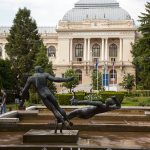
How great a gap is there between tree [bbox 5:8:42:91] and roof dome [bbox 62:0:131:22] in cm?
1927

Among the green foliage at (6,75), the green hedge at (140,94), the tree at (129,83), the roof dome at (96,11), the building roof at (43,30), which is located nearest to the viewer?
the green foliage at (6,75)

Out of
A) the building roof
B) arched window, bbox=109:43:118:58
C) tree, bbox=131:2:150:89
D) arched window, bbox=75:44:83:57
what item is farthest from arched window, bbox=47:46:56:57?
tree, bbox=131:2:150:89

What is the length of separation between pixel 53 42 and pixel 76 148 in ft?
231

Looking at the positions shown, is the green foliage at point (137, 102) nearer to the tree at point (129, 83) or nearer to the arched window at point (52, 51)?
the tree at point (129, 83)

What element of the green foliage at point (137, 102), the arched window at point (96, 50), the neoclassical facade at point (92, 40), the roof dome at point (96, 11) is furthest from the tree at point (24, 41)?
the arched window at point (96, 50)

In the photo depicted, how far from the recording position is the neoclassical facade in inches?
3012

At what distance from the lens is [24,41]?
59.9m

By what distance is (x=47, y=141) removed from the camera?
12.4m

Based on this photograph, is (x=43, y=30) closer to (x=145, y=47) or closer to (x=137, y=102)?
(x=145, y=47)

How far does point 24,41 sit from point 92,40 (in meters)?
21.8

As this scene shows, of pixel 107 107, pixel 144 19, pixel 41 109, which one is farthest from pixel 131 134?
pixel 144 19

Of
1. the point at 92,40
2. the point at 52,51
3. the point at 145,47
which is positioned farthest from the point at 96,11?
the point at 145,47

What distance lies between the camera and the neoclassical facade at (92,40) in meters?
76.5

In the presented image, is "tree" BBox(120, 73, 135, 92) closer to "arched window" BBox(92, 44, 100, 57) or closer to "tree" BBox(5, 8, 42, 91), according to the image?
"tree" BBox(5, 8, 42, 91)
